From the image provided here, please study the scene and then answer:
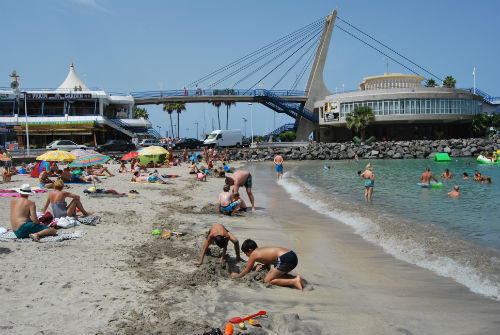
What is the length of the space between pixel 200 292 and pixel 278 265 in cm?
118

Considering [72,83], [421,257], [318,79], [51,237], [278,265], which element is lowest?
[421,257]

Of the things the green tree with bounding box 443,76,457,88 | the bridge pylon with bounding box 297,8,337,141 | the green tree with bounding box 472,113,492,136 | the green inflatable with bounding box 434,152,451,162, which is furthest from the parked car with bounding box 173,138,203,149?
the green tree with bounding box 443,76,457,88

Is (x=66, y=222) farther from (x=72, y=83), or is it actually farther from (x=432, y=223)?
(x=72, y=83)

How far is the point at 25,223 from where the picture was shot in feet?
22.5

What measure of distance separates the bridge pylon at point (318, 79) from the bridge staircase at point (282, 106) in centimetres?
165

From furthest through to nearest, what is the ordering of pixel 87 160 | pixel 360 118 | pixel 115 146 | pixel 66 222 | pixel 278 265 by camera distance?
pixel 360 118 < pixel 115 146 < pixel 87 160 < pixel 66 222 < pixel 278 265

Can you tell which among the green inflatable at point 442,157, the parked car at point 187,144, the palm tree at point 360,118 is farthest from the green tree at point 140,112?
the green inflatable at point 442,157

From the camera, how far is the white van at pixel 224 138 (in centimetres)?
4738

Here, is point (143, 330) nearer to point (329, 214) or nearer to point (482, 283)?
point (482, 283)

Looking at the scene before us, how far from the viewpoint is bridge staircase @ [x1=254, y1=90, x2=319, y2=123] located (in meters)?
56.2

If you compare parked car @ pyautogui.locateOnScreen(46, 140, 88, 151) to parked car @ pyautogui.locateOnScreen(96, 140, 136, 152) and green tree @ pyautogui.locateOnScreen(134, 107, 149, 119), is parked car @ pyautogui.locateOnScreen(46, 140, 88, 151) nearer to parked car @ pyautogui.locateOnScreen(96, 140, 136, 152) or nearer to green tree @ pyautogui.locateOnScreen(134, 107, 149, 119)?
Answer: parked car @ pyautogui.locateOnScreen(96, 140, 136, 152)

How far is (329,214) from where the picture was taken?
38.1ft

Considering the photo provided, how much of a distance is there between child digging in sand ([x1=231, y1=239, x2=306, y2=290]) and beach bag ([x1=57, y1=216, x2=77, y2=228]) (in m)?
4.10

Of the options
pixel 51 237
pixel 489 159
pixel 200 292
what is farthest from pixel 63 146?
pixel 489 159
